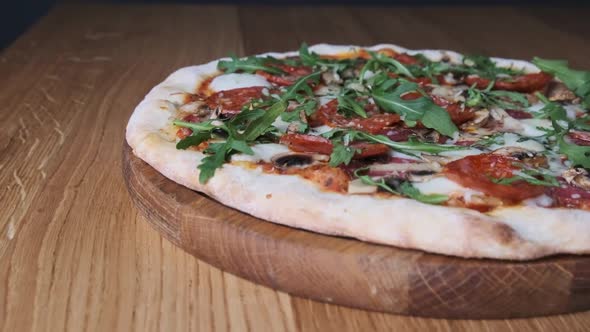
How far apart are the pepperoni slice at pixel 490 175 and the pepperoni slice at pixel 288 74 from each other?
1.01 m

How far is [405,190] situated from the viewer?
2.11 metres

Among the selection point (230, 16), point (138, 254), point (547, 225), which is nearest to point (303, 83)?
point (138, 254)

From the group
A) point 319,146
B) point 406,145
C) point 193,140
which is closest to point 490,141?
point 406,145

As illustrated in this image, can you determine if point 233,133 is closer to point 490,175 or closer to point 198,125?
point 198,125

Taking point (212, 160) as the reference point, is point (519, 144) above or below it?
below

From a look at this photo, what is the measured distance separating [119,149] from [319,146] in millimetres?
985

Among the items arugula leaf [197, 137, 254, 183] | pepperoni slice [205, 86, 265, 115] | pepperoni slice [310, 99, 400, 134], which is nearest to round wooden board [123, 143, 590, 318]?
arugula leaf [197, 137, 254, 183]

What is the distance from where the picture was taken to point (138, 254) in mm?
2234

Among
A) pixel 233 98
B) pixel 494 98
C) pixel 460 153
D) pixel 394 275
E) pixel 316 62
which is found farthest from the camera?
pixel 316 62

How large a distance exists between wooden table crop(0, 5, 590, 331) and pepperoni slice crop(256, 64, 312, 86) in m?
0.62

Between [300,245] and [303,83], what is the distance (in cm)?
107

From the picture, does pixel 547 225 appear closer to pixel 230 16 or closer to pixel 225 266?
pixel 225 266

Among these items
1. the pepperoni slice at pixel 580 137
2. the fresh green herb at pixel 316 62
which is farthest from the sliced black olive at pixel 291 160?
the fresh green herb at pixel 316 62

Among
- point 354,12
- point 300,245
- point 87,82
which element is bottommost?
point 354,12
